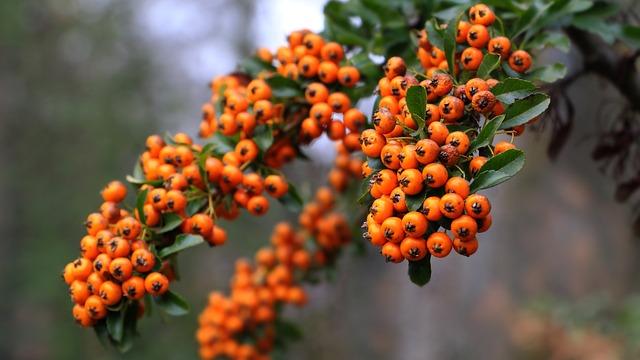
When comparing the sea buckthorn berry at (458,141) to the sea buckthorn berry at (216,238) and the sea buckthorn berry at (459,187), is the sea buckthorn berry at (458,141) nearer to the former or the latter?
the sea buckthorn berry at (459,187)

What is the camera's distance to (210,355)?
2.83 metres

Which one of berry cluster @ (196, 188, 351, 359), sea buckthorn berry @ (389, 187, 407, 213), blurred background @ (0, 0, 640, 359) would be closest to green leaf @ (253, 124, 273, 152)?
sea buckthorn berry @ (389, 187, 407, 213)

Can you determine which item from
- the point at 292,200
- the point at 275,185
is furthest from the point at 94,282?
the point at 292,200

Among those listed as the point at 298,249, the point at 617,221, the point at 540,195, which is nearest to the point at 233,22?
the point at 540,195

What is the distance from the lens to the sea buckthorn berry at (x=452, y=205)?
4.19 ft

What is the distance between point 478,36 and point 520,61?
0.15 metres

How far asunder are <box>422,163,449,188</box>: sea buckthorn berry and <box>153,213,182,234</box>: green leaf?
82 centimetres

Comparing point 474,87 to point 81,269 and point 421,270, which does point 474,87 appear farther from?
point 81,269

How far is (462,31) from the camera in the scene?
1725mm

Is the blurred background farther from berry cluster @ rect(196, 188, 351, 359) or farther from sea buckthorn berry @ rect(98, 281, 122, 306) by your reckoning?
sea buckthorn berry @ rect(98, 281, 122, 306)

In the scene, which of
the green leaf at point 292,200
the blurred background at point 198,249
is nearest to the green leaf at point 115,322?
Answer: the green leaf at point 292,200

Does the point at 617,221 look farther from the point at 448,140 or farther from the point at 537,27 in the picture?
the point at 448,140

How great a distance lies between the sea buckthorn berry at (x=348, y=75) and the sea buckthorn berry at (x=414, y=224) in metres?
0.76

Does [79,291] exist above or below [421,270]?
above
